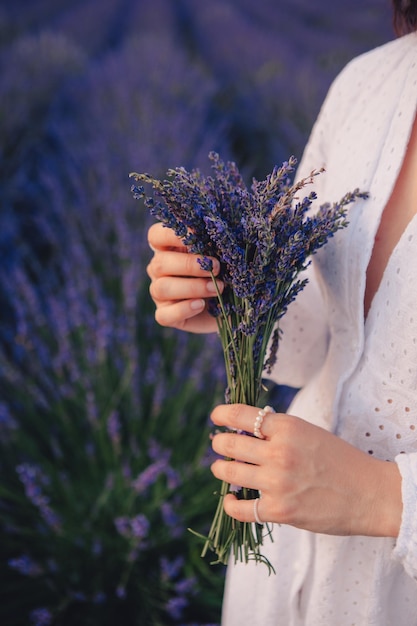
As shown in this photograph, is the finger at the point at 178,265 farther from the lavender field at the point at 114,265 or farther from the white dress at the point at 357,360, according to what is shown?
the lavender field at the point at 114,265

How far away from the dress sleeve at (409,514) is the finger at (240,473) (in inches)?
6.2

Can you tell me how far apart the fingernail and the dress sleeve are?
0.32 metres

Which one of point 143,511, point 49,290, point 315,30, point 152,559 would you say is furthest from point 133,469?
point 315,30

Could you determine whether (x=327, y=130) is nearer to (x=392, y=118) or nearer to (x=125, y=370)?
(x=392, y=118)

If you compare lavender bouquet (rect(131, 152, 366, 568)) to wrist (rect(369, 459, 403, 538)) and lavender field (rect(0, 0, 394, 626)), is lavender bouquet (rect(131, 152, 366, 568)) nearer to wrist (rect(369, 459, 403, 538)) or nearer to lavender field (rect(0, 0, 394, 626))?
wrist (rect(369, 459, 403, 538))

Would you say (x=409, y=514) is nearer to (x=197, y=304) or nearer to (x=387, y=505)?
(x=387, y=505)

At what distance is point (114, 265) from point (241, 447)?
4.85ft

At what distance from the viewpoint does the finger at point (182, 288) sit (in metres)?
0.71

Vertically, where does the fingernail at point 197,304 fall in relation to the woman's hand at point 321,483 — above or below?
above

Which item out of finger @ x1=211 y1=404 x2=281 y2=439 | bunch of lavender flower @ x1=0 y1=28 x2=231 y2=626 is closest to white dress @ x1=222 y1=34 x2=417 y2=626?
finger @ x1=211 y1=404 x2=281 y2=439

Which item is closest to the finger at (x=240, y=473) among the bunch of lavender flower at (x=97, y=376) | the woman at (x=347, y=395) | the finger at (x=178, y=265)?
the woman at (x=347, y=395)

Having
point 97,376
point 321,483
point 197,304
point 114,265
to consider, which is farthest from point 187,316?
point 114,265

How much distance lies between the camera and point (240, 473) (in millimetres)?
642

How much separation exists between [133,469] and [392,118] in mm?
1251
